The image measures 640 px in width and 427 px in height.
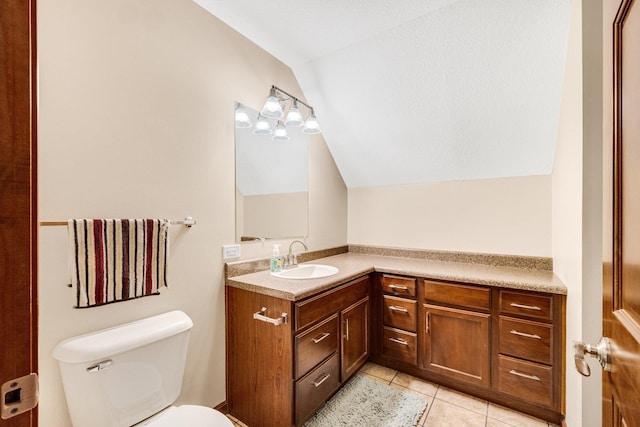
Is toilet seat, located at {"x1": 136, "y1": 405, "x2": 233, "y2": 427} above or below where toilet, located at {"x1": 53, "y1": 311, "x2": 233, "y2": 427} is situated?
below

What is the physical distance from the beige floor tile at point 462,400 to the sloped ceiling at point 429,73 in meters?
1.63

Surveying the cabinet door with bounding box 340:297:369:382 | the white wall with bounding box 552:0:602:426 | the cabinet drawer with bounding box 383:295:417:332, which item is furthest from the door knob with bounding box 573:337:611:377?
the cabinet drawer with bounding box 383:295:417:332

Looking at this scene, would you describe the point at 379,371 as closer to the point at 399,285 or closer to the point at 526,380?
the point at 399,285

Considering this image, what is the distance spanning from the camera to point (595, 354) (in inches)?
26.3

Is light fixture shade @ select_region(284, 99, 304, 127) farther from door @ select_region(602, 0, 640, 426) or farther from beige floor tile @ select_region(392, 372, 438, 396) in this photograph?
beige floor tile @ select_region(392, 372, 438, 396)

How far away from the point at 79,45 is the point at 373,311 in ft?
7.70

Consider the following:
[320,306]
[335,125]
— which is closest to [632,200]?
[320,306]

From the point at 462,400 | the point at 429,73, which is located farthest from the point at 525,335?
the point at 429,73

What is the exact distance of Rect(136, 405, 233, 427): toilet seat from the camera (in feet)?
3.64

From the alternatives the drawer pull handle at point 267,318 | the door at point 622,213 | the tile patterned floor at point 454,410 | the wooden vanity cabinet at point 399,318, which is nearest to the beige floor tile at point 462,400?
the tile patterned floor at point 454,410

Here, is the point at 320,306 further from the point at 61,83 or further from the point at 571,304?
the point at 61,83

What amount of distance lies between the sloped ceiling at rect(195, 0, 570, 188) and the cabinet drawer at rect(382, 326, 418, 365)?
4.35 feet

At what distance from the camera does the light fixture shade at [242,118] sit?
1.87m

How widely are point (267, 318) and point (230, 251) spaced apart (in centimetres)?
51
